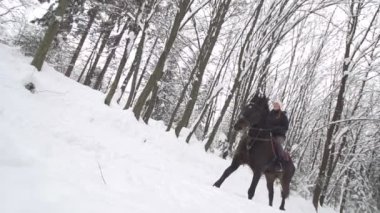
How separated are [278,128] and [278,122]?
0.34 meters

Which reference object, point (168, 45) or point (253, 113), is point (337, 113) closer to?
point (168, 45)

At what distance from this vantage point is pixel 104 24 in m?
24.5

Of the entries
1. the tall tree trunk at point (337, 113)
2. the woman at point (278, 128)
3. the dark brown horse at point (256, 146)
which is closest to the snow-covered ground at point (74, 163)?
the dark brown horse at point (256, 146)

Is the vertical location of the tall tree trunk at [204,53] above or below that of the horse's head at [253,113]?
above

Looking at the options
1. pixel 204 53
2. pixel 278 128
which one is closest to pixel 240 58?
pixel 204 53

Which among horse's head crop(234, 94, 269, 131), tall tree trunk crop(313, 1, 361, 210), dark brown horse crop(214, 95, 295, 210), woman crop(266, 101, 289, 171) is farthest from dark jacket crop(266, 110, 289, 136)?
tall tree trunk crop(313, 1, 361, 210)

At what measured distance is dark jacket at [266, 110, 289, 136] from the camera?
8.34m

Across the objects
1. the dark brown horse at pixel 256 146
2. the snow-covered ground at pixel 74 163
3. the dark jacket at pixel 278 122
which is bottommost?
the snow-covered ground at pixel 74 163

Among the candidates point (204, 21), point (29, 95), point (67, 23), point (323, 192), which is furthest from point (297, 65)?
point (29, 95)

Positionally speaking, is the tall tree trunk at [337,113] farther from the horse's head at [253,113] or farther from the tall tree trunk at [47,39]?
the tall tree trunk at [47,39]

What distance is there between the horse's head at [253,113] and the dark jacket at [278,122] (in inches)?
20.0

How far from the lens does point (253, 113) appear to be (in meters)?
7.66

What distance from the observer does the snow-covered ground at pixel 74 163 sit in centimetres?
357

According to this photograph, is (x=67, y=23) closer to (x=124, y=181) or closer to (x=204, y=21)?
(x=204, y=21)
